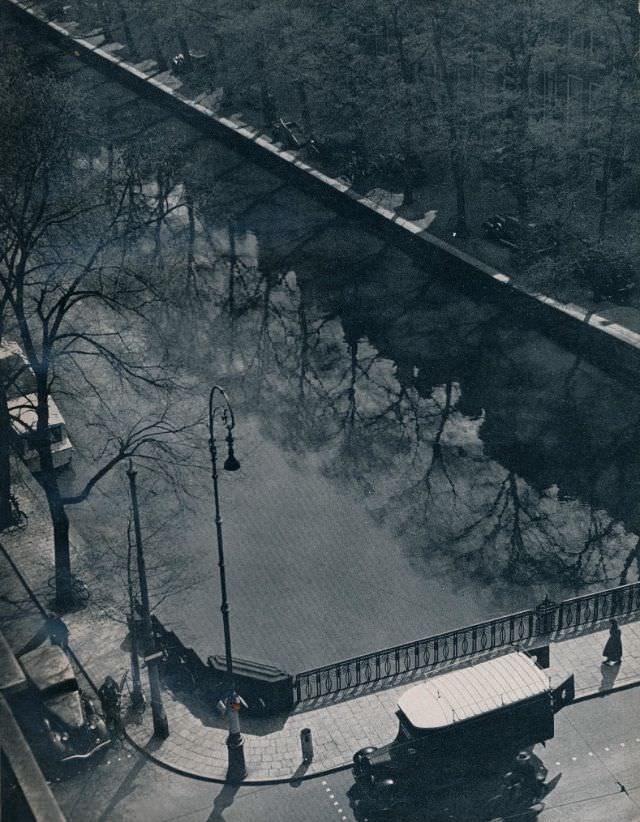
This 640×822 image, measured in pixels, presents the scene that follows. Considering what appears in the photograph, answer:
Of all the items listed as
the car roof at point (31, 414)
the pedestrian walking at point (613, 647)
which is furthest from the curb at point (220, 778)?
the car roof at point (31, 414)

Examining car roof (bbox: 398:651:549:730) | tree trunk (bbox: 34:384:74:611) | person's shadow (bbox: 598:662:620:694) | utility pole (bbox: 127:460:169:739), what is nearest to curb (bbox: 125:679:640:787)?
utility pole (bbox: 127:460:169:739)

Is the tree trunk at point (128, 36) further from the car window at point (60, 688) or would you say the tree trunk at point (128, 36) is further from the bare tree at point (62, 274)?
the car window at point (60, 688)

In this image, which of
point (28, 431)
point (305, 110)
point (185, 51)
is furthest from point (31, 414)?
point (185, 51)

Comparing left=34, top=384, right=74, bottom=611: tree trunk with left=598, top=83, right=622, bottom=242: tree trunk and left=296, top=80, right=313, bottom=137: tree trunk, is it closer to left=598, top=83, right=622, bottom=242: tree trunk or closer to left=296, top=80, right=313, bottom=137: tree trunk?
left=598, top=83, right=622, bottom=242: tree trunk

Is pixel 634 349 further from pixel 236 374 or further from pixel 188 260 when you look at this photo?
pixel 188 260

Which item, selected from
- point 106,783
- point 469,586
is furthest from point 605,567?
point 106,783

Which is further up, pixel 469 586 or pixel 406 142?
pixel 406 142
